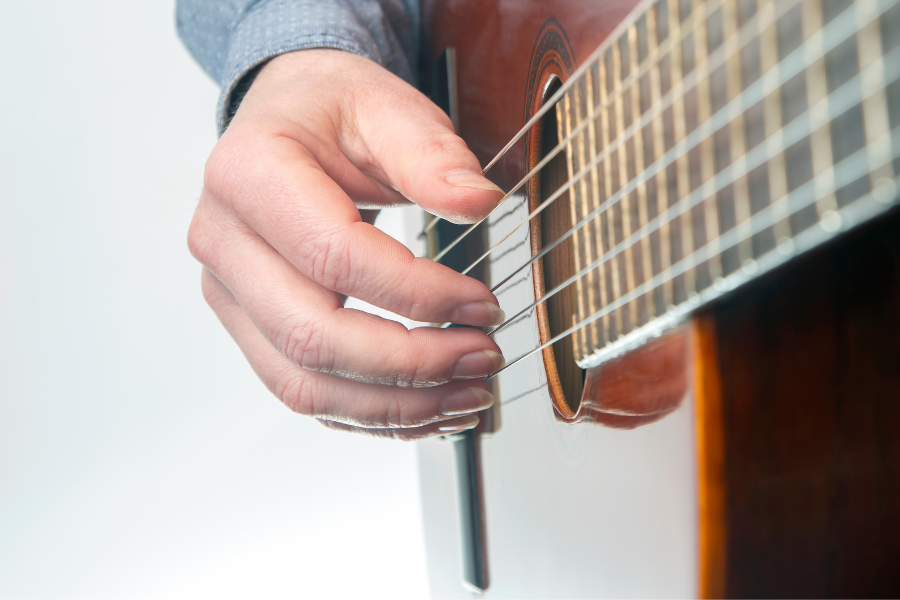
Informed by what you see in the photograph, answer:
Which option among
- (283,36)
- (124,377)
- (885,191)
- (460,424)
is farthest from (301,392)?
(124,377)

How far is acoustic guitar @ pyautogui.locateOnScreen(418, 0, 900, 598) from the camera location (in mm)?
230

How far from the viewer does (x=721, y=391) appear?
0.28 meters

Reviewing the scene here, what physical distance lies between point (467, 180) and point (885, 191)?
10.9 inches

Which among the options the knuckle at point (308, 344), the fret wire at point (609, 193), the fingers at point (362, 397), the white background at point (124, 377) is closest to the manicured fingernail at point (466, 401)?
the fingers at point (362, 397)

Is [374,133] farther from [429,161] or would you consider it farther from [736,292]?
[736,292]

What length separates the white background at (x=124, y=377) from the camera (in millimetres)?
1357

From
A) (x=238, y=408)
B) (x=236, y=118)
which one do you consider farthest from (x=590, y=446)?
(x=238, y=408)

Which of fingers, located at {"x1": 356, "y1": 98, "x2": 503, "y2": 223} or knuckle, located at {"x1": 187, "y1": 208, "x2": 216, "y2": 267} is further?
knuckle, located at {"x1": 187, "y1": 208, "x2": 216, "y2": 267}

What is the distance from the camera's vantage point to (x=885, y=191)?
0.67 feet

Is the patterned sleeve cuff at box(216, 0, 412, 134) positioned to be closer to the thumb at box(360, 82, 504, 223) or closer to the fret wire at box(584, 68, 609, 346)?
the thumb at box(360, 82, 504, 223)

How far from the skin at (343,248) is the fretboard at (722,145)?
120 millimetres

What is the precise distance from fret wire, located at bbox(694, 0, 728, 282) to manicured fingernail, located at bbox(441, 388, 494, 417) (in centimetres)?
32

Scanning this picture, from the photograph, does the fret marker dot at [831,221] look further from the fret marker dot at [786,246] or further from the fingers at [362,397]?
the fingers at [362,397]

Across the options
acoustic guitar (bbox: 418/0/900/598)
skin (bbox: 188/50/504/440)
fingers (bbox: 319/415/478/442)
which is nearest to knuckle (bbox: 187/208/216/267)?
skin (bbox: 188/50/504/440)
